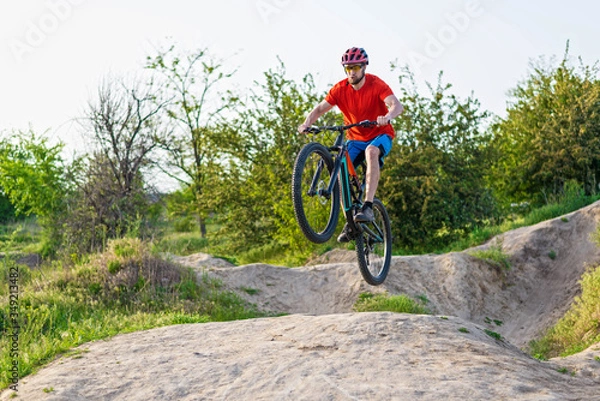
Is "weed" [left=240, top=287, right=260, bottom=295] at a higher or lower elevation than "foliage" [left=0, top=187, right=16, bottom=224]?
lower

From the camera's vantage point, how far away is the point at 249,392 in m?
5.72

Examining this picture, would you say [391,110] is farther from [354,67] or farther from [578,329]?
[578,329]

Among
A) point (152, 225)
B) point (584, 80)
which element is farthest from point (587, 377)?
point (584, 80)

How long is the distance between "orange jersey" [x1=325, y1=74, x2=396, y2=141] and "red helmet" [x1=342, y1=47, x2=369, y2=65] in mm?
334

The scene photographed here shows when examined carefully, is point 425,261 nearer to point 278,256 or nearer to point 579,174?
point 278,256

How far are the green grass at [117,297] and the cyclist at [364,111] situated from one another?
11.6 ft

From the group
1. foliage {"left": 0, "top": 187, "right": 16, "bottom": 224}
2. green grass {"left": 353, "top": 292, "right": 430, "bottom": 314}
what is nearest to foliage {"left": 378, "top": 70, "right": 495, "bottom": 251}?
green grass {"left": 353, "top": 292, "right": 430, "bottom": 314}

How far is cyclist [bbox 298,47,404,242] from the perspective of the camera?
6.83 meters

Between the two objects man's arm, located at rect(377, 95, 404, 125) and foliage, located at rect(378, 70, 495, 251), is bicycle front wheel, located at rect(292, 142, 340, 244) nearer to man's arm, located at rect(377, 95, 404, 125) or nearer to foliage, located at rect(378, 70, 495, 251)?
man's arm, located at rect(377, 95, 404, 125)

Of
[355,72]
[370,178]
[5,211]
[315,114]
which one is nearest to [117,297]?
[315,114]

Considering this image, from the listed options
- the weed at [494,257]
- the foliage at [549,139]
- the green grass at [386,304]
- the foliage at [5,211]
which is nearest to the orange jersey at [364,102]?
the green grass at [386,304]

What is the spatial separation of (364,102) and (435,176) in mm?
12707

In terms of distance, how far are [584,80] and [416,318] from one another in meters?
18.2

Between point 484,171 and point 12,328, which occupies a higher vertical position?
point 484,171
